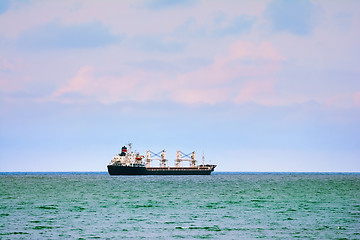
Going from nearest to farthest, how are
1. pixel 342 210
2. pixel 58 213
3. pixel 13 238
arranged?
1. pixel 13 238
2. pixel 58 213
3. pixel 342 210

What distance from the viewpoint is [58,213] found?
48406 mm

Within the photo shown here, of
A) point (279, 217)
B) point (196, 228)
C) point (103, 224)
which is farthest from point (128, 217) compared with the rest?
point (279, 217)

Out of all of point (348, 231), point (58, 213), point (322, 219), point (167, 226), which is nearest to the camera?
point (348, 231)

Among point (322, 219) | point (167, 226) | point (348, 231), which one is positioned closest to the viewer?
point (348, 231)

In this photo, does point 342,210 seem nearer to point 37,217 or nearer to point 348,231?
point 348,231

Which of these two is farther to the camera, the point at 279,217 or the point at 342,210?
the point at 342,210

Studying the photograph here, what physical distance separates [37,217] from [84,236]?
11.5 m

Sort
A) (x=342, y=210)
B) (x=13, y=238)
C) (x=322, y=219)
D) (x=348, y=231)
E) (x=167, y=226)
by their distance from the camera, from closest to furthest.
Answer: (x=13, y=238), (x=348, y=231), (x=167, y=226), (x=322, y=219), (x=342, y=210)

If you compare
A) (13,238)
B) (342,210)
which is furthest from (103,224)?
(342,210)

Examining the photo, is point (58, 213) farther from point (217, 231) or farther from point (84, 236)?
point (217, 231)

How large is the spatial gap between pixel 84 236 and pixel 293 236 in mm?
13405

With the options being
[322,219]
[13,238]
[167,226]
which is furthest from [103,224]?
[322,219]

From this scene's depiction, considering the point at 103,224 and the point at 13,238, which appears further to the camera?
the point at 103,224

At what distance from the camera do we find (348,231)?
3638cm
